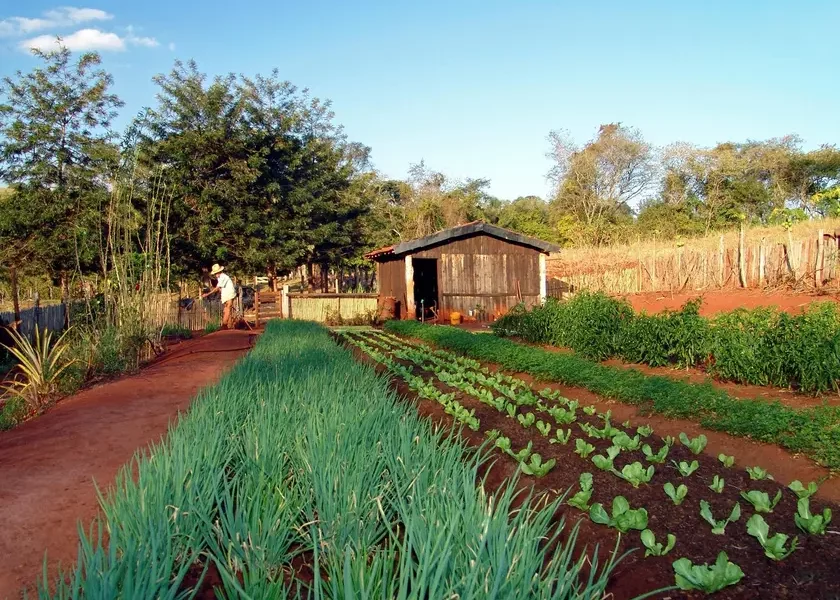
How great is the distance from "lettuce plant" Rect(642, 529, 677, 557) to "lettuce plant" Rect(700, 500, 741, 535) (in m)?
0.28

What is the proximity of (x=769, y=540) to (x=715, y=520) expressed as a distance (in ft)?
1.26

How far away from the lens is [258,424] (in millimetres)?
3410

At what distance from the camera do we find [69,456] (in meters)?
4.32

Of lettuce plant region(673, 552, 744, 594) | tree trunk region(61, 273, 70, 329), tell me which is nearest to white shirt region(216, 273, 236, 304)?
tree trunk region(61, 273, 70, 329)

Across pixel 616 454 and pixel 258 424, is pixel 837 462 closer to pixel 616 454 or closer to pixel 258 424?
pixel 616 454

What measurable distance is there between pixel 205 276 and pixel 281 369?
698 inches

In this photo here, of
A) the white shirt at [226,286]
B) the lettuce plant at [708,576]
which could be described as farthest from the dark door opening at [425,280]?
the lettuce plant at [708,576]

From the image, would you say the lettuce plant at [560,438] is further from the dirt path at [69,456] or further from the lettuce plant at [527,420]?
the dirt path at [69,456]

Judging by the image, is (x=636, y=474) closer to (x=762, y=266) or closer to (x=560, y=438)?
(x=560, y=438)

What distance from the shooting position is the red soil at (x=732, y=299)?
11.8m

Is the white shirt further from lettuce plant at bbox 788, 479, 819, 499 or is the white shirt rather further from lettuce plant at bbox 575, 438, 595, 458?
lettuce plant at bbox 788, 479, 819, 499

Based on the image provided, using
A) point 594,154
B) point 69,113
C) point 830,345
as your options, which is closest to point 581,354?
point 830,345

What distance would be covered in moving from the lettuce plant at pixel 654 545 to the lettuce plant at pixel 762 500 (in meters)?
0.66

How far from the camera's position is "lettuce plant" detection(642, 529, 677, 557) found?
259cm
